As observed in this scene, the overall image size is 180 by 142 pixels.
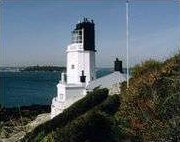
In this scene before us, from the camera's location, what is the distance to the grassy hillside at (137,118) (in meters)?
14.9

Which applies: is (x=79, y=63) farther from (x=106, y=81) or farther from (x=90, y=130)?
(x=90, y=130)

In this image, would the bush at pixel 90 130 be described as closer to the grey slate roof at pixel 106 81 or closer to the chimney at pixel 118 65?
the grey slate roof at pixel 106 81

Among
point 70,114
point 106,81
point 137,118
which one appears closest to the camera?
point 137,118

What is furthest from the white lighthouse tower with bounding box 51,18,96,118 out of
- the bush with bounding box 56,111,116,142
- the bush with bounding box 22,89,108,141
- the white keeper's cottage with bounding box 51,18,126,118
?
the bush with bounding box 56,111,116,142

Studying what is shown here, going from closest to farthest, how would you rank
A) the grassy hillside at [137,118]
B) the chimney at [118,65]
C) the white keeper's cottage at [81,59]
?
the grassy hillside at [137,118] → the white keeper's cottage at [81,59] → the chimney at [118,65]

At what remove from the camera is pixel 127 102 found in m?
18.8

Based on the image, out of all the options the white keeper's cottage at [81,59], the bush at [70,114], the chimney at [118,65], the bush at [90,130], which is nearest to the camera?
the bush at [90,130]

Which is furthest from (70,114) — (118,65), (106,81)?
(118,65)

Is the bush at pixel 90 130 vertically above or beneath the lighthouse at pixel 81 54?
beneath

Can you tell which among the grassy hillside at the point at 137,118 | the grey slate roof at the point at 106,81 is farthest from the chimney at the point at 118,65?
the grassy hillside at the point at 137,118

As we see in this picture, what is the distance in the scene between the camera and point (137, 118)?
16469 millimetres

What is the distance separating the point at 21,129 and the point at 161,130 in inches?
901

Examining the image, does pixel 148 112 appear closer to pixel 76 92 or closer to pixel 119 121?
pixel 119 121

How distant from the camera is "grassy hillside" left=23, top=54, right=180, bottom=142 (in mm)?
14891
